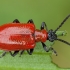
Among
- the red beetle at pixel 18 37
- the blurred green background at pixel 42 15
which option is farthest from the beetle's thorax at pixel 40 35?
the blurred green background at pixel 42 15

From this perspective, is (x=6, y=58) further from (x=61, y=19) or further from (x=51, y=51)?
(x=61, y=19)

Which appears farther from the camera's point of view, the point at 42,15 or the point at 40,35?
the point at 40,35

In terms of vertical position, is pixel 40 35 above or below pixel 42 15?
below

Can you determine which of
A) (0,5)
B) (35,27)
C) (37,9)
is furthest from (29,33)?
(0,5)

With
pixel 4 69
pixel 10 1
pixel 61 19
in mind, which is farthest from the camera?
pixel 61 19
